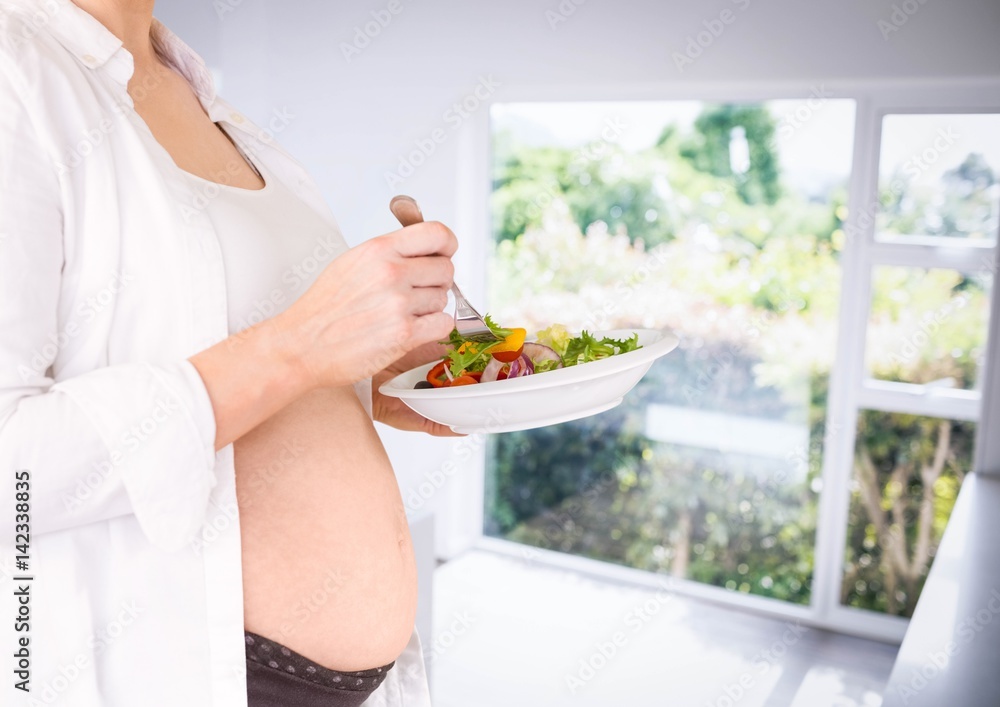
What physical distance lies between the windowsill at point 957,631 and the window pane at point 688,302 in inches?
39.7

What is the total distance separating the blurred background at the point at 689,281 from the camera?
2830 mm

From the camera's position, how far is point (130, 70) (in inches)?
28.9

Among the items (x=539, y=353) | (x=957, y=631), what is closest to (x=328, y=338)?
(x=539, y=353)

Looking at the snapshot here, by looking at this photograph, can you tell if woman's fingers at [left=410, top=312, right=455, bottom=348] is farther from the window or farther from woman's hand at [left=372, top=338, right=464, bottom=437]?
the window

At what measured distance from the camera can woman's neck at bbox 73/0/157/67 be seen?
2.47 feet

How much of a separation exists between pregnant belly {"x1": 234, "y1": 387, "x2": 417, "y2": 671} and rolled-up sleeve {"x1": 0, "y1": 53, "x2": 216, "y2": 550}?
5.2 inches

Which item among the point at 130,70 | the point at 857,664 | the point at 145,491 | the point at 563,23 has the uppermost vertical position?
the point at 563,23

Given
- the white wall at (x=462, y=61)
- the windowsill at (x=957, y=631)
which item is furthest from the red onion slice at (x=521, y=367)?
the white wall at (x=462, y=61)

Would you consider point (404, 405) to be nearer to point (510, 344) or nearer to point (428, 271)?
point (510, 344)

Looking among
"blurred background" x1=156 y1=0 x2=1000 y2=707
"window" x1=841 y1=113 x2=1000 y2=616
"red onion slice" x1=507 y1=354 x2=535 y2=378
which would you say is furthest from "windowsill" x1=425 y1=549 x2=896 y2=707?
"red onion slice" x1=507 y1=354 x2=535 y2=378

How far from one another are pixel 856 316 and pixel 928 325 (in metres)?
0.23

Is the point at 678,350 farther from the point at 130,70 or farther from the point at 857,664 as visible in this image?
the point at 130,70

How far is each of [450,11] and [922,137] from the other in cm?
180

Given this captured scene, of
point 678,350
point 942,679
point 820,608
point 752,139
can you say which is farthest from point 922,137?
point 942,679
